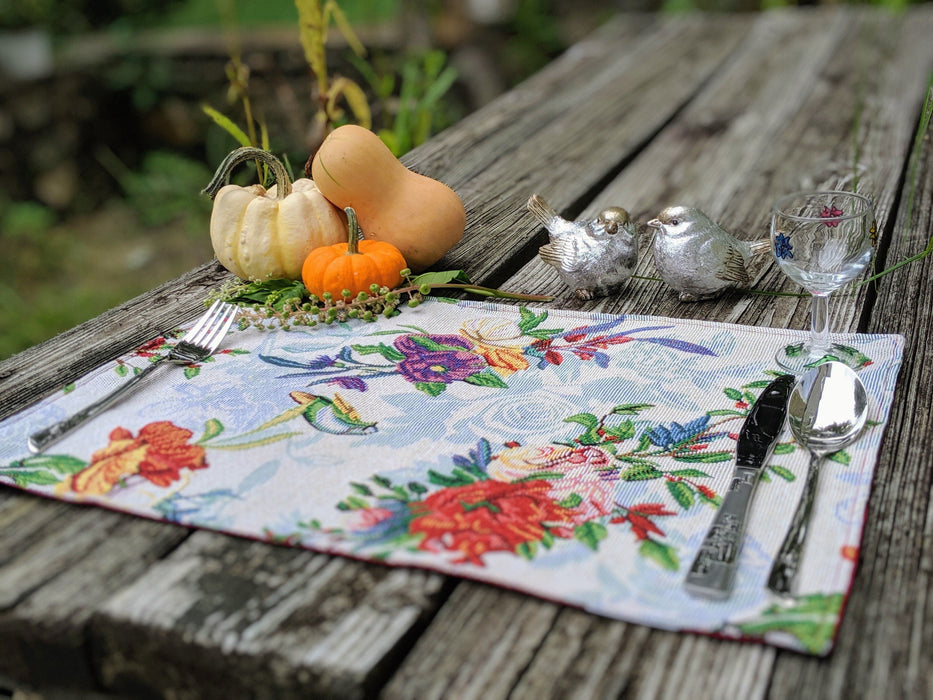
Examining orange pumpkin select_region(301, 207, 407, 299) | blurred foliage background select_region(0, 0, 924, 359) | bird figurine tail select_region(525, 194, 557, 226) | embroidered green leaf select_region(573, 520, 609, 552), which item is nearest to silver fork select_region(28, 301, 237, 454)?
orange pumpkin select_region(301, 207, 407, 299)

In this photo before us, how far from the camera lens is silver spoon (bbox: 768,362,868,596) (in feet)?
2.86

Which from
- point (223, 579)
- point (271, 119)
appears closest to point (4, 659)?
point (223, 579)

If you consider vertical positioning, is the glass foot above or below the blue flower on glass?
below

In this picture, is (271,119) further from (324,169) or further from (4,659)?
(4,659)

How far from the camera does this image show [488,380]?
1.08m

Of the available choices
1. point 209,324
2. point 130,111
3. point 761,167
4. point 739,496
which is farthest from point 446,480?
point 130,111

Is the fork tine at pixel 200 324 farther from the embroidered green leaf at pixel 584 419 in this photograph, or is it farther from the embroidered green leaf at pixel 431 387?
the embroidered green leaf at pixel 584 419

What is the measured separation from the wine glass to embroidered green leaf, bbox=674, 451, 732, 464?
209 millimetres

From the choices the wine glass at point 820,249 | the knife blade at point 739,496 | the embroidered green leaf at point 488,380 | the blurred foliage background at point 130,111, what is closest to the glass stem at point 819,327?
the wine glass at point 820,249

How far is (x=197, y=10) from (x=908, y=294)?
514 cm

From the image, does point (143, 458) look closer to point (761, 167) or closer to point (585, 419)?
point (585, 419)

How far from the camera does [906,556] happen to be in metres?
0.75

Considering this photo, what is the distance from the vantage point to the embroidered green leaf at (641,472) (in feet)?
2.85

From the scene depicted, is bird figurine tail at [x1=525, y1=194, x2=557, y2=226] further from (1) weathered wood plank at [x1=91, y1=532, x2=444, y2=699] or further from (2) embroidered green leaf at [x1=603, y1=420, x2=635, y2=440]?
(1) weathered wood plank at [x1=91, y1=532, x2=444, y2=699]
